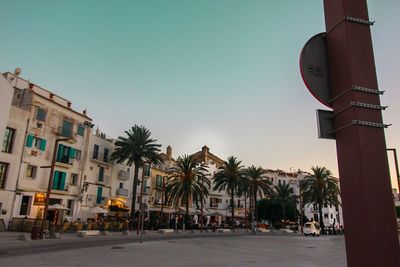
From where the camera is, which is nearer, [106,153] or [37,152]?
[37,152]

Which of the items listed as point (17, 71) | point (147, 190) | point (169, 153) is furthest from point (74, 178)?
point (169, 153)

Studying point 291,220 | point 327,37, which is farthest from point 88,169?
point 291,220

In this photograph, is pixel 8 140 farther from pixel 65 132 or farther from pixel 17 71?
pixel 17 71

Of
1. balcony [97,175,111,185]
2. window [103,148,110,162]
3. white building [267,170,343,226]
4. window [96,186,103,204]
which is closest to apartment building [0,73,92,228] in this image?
balcony [97,175,111,185]

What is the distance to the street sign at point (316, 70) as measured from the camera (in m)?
3.92

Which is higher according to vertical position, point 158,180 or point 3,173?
point 158,180

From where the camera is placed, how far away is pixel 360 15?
13.3 ft

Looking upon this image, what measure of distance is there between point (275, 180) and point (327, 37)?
100 m

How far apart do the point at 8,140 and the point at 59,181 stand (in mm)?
8414

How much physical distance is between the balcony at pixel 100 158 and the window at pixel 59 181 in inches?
239

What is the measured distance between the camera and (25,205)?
37.1 m

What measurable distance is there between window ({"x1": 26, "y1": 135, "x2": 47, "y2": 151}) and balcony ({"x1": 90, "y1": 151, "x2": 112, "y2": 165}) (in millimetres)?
8721

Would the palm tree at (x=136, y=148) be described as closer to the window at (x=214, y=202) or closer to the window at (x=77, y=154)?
the window at (x=77, y=154)

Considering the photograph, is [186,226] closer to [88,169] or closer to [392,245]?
[88,169]
